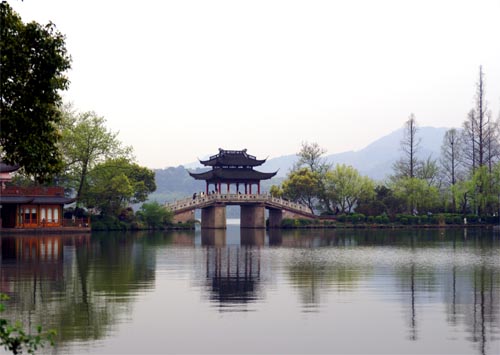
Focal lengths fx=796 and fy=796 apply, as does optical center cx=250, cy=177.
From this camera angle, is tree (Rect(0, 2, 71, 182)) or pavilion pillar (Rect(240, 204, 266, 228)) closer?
tree (Rect(0, 2, 71, 182))

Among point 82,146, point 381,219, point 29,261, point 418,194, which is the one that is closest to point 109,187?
point 82,146

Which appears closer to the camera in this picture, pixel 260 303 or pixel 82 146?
pixel 260 303

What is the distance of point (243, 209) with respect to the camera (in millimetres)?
82875

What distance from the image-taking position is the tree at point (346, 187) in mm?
85062

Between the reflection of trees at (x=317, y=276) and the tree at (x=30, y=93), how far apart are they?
7.55 metres

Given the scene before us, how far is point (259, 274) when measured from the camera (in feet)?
90.9

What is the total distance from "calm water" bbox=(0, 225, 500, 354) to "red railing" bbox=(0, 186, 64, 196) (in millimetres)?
27867

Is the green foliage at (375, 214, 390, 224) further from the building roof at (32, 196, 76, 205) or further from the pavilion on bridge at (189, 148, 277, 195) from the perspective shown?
the building roof at (32, 196, 76, 205)

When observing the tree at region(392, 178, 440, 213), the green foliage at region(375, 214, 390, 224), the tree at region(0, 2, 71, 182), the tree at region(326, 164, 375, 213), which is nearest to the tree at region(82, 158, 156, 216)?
the tree at region(326, 164, 375, 213)

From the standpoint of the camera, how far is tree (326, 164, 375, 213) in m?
85.1

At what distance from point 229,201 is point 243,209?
17.1ft

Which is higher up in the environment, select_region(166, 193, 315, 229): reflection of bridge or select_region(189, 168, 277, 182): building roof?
select_region(189, 168, 277, 182): building roof

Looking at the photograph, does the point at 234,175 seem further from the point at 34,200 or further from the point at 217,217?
the point at 34,200

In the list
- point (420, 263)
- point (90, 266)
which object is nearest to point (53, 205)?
point (90, 266)
